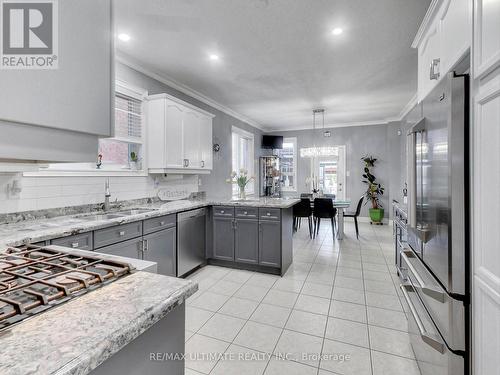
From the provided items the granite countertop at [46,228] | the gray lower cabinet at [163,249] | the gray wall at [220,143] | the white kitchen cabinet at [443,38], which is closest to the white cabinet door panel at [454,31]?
the white kitchen cabinet at [443,38]

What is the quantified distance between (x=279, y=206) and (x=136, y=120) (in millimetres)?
2155

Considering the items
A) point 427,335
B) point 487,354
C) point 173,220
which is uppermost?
point 173,220

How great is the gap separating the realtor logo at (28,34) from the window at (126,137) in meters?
2.49

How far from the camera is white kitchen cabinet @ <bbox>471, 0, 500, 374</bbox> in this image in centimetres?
92

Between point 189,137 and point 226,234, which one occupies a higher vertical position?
point 189,137

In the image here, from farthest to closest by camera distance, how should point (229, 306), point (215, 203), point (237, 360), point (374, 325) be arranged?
1. point (215, 203)
2. point (229, 306)
3. point (374, 325)
4. point (237, 360)

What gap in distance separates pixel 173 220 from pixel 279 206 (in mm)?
1275

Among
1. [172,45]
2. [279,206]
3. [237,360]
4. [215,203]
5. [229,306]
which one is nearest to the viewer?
[237,360]

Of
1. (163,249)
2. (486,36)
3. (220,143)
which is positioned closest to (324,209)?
(220,143)

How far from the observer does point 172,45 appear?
2820 mm

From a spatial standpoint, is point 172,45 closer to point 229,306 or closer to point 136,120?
point 136,120

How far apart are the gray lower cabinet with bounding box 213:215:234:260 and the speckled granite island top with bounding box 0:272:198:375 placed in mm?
2659

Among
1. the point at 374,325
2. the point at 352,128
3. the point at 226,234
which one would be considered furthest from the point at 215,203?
the point at 352,128

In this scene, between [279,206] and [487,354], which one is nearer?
[487,354]
